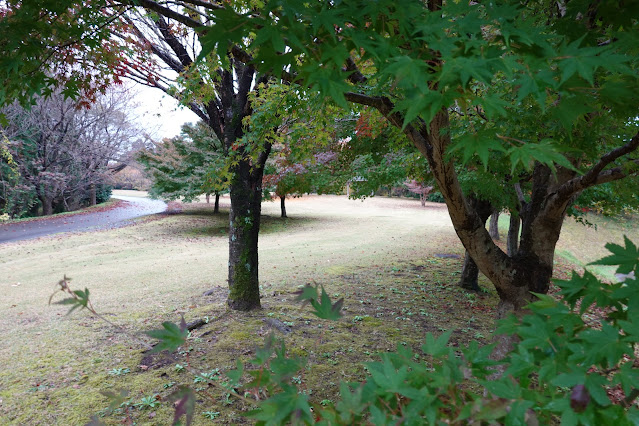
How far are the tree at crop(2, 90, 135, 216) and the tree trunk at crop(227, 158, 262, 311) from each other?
55.1 feet

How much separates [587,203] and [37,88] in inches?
364

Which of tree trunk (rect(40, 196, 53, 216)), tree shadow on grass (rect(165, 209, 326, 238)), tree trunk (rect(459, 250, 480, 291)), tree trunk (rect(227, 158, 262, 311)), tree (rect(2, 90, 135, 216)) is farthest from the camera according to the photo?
tree trunk (rect(40, 196, 53, 216))

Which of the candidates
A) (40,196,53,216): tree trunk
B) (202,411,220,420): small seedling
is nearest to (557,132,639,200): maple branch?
(202,411,220,420): small seedling

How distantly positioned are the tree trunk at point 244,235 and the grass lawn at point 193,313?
0.90ft

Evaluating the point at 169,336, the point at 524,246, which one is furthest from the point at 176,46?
the point at 169,336

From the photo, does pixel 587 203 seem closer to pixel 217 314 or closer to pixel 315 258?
pixel 315 258

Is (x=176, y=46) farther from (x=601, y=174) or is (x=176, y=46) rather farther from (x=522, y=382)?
(x=522, y=382)

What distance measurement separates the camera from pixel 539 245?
3.87 meters

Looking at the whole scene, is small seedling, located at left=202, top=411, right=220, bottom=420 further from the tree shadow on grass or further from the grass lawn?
the tree shadow on grass

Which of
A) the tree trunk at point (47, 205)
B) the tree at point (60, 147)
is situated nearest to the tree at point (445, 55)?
the tree at point (60, 147)

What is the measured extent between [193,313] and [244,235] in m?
1.55

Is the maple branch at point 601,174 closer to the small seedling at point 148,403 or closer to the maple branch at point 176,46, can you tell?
the small seedling at point 148,403

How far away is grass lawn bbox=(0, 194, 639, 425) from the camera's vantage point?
3.57m

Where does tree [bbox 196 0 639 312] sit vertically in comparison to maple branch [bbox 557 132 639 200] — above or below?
above
